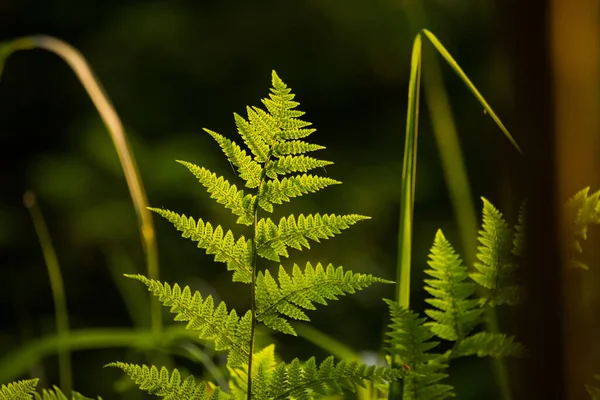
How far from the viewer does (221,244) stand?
1.56 feet

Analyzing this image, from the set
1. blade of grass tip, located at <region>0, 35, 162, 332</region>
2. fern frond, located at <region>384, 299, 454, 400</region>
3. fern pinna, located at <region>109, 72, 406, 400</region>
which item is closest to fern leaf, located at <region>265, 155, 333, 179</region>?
fern pinna, located at <region>109, 72, 406, 400</region>

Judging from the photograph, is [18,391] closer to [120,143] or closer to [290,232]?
[290,232]

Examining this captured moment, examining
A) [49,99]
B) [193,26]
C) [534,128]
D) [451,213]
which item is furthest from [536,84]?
[49,99]

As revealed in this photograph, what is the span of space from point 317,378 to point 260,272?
75mm

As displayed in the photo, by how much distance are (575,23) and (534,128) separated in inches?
2.8

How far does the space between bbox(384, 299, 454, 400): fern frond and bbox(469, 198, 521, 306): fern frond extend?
5 cm

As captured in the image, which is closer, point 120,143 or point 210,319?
point 210,319

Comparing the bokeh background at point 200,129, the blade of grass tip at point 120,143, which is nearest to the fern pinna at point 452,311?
the blade of grass tip at point 120,143

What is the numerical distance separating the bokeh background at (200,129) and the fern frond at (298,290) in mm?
2441

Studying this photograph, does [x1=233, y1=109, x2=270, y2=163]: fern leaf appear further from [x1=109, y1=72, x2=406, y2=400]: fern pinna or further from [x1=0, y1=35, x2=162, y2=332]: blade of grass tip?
[x1=0, y1=35, x2=162, y2=332]: blade of grass tip

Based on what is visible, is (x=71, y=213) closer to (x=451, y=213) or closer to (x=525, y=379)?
(x=451, y=213)

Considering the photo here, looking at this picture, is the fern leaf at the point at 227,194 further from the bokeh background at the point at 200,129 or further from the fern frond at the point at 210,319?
the bokeh background at the point at 200,129

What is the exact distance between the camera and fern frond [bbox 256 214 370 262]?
0.48 metres

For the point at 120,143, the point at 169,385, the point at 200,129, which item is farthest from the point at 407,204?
the point at 200,129
